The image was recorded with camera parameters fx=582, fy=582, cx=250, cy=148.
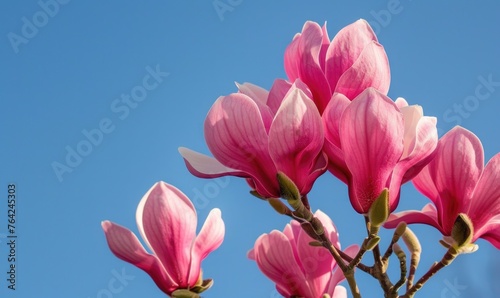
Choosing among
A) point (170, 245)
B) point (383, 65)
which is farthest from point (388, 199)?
point (170, 245)

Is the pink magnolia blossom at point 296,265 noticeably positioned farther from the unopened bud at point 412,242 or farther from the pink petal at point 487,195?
the pink petal at point 487,195

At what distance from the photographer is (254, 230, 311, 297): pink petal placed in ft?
3.52

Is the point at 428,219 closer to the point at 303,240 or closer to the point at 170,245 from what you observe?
A: the point at 303,240

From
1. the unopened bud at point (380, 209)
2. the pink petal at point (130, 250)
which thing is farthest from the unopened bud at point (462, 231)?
the pink petal at point (130, 250)

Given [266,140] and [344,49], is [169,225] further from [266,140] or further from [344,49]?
[344,49]

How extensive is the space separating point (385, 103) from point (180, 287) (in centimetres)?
50

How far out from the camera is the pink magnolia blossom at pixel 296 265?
3.53 feet

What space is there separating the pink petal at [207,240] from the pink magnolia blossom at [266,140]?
0.16 m

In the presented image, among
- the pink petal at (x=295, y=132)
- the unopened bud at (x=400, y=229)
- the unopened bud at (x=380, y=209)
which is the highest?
the pink petal at (x=295, y=132)

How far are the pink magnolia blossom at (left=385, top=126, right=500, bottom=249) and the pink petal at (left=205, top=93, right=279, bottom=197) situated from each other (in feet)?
0.84

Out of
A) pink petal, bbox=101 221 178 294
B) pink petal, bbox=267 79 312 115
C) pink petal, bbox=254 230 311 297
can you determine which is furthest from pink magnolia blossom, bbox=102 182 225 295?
pink petal, bbox=267 79 312 115

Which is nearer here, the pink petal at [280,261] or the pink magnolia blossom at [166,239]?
the pink magnolia blossom at [166,239]

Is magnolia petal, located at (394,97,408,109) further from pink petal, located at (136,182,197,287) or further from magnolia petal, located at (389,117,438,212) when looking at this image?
pink petal, located at (136,182,197,287)

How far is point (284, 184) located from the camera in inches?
32.5
